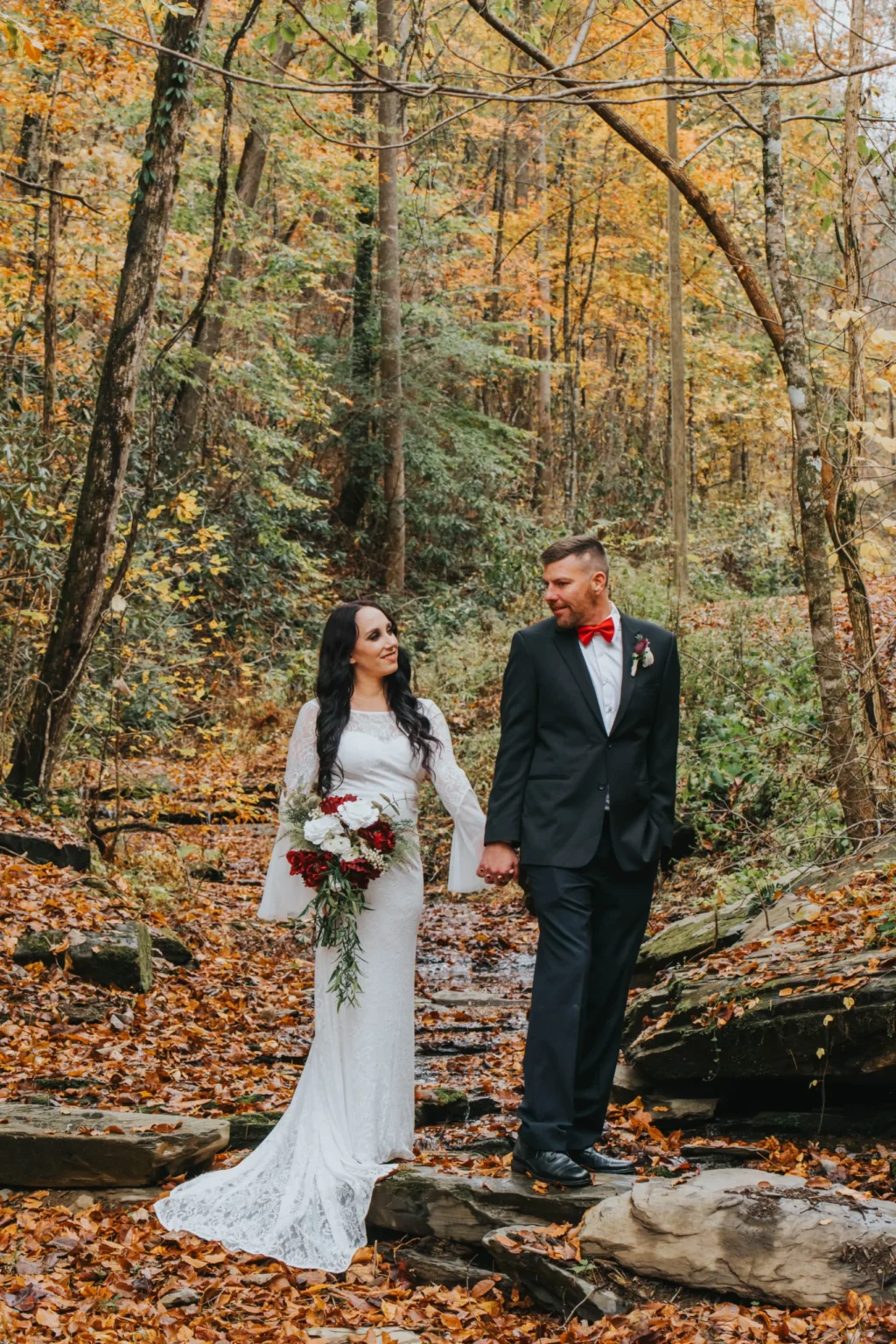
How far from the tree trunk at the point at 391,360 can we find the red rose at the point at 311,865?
1709 cm

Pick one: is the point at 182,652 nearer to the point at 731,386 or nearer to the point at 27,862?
the point at 27,862

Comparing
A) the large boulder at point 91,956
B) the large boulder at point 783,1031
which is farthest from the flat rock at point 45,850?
the large boulder at point 783,1031

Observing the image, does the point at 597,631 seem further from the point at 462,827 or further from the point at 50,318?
the point at 50,318

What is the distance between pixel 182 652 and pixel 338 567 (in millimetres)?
5710

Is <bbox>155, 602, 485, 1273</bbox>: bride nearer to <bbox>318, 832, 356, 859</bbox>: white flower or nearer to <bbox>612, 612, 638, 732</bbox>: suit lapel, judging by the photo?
<bbox>318, 832, 356, 859</bbox>: white flower

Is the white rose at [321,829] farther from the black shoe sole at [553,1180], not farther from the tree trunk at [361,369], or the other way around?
the tree trunk at [361,369]

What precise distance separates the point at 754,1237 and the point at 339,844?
80.0 inches

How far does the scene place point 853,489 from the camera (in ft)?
21.8

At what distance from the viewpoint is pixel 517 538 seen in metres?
23.0

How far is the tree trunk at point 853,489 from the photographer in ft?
21.8

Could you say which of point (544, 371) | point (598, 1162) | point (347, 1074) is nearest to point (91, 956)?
point (347, 1074)

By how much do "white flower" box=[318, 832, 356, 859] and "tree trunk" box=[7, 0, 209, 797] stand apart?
20.1 ft

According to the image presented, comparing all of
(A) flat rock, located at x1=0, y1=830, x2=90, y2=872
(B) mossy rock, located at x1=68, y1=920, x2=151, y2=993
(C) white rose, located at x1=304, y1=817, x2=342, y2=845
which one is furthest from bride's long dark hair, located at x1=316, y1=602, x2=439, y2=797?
(A) flat rock, located at x1=0, y1=830, x2=90, y2=872

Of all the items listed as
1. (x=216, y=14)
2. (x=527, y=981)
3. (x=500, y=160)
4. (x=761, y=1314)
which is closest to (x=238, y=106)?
(x=216, y=14)
